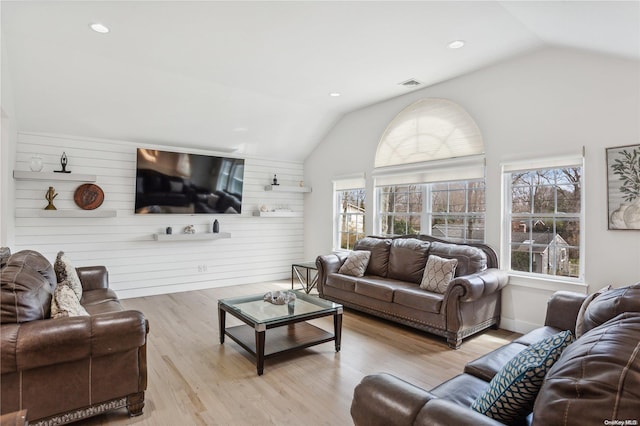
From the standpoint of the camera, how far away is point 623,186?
3203 mm

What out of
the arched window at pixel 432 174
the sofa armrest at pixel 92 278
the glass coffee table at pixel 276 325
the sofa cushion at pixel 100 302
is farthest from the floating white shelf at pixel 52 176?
the arched window at pixel 432 174

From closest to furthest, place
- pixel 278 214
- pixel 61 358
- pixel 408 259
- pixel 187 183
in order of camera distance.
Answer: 1. pixel 61 358
2. pixel 408 259
3. pixel 187 183
4. pixel 278 214

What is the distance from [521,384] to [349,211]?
5118mm

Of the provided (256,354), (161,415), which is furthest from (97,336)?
(256,354)

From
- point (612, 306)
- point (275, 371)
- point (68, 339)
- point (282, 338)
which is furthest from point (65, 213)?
point (612, 306)

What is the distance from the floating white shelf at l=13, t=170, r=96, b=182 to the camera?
14.5 feet

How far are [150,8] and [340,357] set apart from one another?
3548mm

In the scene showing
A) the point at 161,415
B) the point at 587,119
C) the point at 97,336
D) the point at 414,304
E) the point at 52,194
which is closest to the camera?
the point at 97,336

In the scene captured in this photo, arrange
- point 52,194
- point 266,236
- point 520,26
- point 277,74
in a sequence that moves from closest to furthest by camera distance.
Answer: point 520,26 → point 277,74 → point 52,194 → point 266,236

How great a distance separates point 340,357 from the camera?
3.29 m

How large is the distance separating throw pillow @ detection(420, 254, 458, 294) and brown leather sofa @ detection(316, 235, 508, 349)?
0.38ft

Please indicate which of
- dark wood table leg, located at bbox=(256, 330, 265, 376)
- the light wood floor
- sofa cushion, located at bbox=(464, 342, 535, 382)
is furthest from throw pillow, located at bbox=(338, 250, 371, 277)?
sofa cushion, located at bbox=(464, 342, 535, 382)

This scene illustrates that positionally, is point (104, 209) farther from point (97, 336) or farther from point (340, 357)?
point (340, 357)

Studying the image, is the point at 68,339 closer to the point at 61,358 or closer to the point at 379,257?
the point at 61,358
